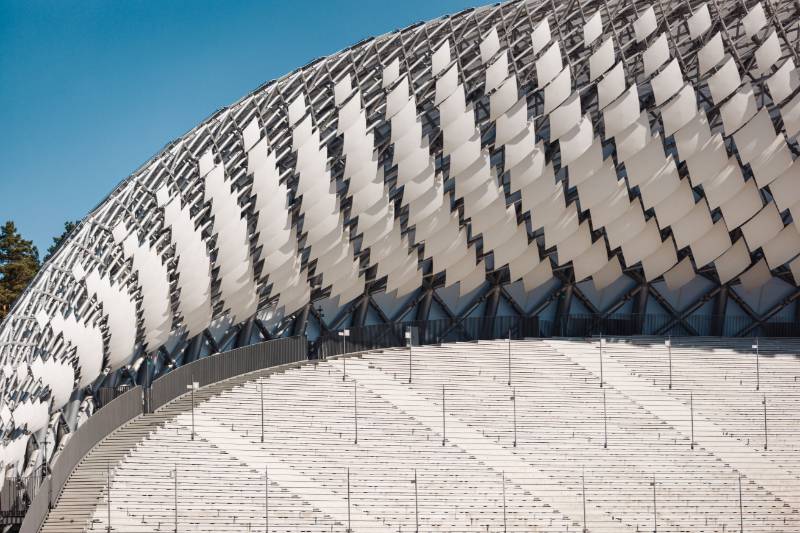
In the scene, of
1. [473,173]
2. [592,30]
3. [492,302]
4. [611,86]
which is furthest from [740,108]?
[492,302]

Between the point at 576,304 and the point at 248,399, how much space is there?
20.5 meters

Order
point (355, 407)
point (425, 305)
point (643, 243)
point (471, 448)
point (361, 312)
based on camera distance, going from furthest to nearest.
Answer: point (425, 305), point (361, 312), point (643, 243), point (355, 407), point (471, 448)

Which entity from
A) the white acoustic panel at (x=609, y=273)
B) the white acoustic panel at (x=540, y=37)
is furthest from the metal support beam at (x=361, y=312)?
the white acoustic panel at (x=540, y=37)

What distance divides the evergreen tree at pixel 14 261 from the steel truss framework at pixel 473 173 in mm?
32145

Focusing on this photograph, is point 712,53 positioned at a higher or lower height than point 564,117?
higher

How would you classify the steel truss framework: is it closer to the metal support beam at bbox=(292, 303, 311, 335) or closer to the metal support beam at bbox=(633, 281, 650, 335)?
the metal support beam at bbox=(292, 303, 311, 335)

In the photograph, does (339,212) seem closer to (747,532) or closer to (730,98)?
(730,98)

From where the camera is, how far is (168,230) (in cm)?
5481

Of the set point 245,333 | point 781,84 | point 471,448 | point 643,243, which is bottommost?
point 471,448

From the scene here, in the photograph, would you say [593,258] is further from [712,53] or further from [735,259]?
[712,53]

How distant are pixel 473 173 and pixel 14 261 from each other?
146 ft

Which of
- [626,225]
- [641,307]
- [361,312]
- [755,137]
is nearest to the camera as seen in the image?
[755,137]

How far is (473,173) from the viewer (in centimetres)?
5766

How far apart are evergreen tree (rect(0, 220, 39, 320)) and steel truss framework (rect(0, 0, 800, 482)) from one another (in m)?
32.1
